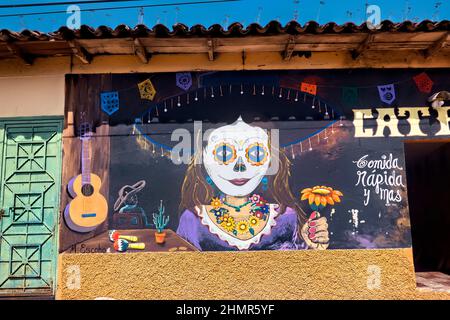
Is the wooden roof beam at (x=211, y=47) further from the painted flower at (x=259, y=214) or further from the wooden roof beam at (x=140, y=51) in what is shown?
the painted flower at (x=259, y=214)

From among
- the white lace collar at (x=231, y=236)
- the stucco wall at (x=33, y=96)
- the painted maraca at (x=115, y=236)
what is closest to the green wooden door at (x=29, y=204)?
the stucco wall at (x=33, y=96)

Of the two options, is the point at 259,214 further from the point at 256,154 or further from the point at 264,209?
the point at 256,154

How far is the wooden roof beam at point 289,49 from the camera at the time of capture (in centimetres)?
518

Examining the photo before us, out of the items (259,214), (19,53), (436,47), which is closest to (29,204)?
(19,53)

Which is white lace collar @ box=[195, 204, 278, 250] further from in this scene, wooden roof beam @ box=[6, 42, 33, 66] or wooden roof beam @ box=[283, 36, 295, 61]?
wooden roof beam @ box=[6, 42, 33, 66]

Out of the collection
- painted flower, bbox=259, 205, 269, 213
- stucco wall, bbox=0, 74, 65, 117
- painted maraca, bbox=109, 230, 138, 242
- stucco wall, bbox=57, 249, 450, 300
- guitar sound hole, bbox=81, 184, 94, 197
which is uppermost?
stucco wall, bbox=0, 74, 65, 117

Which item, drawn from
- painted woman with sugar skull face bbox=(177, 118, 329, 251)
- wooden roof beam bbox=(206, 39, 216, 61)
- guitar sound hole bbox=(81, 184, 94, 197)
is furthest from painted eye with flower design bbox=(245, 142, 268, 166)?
guitar sound hole bbox=(81, 184, 94, 197)

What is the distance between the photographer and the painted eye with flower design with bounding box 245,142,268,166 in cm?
567

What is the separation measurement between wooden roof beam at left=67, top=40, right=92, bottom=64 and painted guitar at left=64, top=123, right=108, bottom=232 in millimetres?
1152

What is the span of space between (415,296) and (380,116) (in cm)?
256

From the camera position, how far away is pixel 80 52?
5.45 m

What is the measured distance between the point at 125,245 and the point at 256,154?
2.29m

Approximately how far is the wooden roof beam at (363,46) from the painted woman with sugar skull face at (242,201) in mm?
1728
